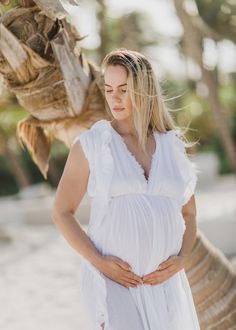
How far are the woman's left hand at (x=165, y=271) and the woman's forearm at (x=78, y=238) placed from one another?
0.23 metres

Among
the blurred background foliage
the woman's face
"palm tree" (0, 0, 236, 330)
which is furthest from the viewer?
the blurred background foliage

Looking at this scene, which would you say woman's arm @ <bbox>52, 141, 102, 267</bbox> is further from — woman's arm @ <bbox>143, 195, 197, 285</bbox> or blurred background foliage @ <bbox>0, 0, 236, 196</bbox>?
blurred background foliage @ <bbox>0, 0, 236, 196</bbox>

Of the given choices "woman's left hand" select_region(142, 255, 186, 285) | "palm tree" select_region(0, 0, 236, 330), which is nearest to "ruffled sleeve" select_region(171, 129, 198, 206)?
"woman's left hand" select_region(142, 255, 186, 285)

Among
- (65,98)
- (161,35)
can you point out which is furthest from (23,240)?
(161,35)

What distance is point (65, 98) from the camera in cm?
449

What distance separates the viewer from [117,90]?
3.10 meters

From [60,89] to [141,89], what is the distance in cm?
147

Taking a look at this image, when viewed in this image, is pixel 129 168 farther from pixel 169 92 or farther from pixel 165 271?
pixel 169 92

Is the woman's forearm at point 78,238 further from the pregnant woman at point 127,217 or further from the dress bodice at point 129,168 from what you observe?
the dress bodice at point 129,168

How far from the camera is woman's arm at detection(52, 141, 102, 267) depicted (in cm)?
304

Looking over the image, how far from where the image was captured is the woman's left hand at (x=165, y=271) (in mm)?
3031

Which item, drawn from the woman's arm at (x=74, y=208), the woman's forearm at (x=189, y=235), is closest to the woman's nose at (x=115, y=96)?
the woman's arm at (x=74, y=208)

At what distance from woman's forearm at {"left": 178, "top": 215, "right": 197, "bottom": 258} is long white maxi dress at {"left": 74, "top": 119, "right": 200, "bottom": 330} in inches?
3.1

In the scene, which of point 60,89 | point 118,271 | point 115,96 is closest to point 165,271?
point 118,271
